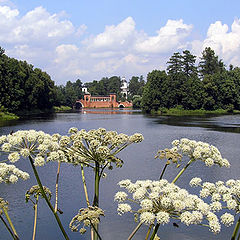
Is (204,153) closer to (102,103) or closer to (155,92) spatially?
(155,92)

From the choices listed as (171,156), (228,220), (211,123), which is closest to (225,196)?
(228,220)

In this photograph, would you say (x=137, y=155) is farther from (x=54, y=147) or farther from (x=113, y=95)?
(x=113, y=95)

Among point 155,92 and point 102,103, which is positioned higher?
point 155,92

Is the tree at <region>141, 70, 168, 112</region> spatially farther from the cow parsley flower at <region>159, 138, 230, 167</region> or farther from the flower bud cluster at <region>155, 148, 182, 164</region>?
the cow parsley flower at <region>159, 138, 230, 167</region>

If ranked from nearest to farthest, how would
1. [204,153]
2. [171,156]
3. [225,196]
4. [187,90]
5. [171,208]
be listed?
1. [171,208]
2. [225,196]
3. [204,153]
4. [171,156]
5. [187,90]

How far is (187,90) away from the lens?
10662 centimetres

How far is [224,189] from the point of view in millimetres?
4957

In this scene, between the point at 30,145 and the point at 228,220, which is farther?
the point at 30,145

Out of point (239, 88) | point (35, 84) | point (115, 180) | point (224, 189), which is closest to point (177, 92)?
point (239, 88)

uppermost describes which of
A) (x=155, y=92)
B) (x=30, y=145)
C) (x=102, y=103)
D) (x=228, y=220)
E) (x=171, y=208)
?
(x=155, y=92)

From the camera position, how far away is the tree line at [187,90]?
347 ft

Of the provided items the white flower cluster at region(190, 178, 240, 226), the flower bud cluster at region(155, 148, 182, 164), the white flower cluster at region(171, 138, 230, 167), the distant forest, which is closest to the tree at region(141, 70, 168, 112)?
the distant forest

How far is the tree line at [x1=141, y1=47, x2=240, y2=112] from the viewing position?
106 meters

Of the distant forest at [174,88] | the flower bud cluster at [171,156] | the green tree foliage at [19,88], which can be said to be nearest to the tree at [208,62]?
the distant forest at [174,88]
